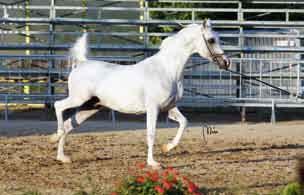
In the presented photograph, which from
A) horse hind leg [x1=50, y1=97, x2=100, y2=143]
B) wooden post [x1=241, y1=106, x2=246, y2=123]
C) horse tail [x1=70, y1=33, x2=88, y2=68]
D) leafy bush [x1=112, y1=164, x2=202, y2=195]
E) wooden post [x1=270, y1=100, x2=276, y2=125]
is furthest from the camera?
wooden post [x1=241, y1=106, x2=246, y2=123]

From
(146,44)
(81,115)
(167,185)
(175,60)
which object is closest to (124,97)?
(175,60)

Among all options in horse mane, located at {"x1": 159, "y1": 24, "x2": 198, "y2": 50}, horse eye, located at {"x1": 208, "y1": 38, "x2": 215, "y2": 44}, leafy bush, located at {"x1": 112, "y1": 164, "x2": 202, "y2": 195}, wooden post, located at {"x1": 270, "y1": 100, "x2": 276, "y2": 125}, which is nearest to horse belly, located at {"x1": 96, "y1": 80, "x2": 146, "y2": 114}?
horse mane, located at {"x1": 159, "y1": 24, "x2": 198, "y2": 50}

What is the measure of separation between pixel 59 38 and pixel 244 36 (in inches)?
198

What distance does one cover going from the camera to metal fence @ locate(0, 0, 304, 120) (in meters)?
20.4

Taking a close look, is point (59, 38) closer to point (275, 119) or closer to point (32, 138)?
point (275, 119)

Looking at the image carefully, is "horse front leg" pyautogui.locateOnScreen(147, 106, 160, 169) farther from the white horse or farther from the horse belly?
the horse belly

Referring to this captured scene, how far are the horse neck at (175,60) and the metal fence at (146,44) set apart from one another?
7855 mm

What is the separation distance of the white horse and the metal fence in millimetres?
7770

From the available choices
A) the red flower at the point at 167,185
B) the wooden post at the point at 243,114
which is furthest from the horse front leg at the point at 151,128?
the wooden post at the point at 243,114

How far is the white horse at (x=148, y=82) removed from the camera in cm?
1173

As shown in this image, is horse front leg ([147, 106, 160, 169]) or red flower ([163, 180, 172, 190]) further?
horse front leg ([147, 106, 160, 169])

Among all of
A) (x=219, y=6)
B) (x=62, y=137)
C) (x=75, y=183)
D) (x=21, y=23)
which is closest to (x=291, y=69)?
(x=219, y=6)

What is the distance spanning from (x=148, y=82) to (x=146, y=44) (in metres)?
10.2

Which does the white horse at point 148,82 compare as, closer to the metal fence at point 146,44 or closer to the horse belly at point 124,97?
the horse belly at point 124,97
